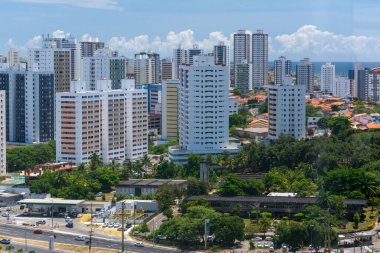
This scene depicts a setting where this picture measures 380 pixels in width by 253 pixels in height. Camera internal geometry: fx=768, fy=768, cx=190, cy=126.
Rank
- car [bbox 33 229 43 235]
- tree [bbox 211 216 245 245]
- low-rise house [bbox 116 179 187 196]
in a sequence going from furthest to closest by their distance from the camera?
low-rise house [bbox 116 179 187 196]
car [bbox 33 229 43 235]
tree [bbox 211 216 245 245]

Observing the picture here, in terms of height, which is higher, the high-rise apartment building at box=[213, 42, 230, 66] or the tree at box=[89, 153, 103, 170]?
the high-rise apartment building at box=[213, 42, 230, 66]

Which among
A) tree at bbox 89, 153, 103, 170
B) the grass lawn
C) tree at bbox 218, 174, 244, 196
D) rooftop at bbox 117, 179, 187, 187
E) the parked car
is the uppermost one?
tree at bbox 89, 153, 103, 170

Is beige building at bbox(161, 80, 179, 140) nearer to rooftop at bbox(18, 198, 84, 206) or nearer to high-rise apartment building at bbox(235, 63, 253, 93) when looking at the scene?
rooftop at bbox(18, 198, 84, 206)

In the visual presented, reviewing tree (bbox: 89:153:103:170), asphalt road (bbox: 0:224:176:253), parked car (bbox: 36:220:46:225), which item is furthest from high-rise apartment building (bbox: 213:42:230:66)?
asphalt road (bbox: 0:224:176:253)

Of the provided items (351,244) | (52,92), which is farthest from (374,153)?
(52,92)

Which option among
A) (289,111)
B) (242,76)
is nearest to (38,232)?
(289,111)

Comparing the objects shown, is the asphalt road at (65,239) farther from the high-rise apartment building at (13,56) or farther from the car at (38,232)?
the high-rise apartment building at (13,56)

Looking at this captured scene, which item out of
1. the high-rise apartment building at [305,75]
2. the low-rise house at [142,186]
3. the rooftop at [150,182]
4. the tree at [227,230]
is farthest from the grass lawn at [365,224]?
the high-rise apartment building at [305,75]

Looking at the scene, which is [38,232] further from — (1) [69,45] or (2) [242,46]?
(2) [242,46]
